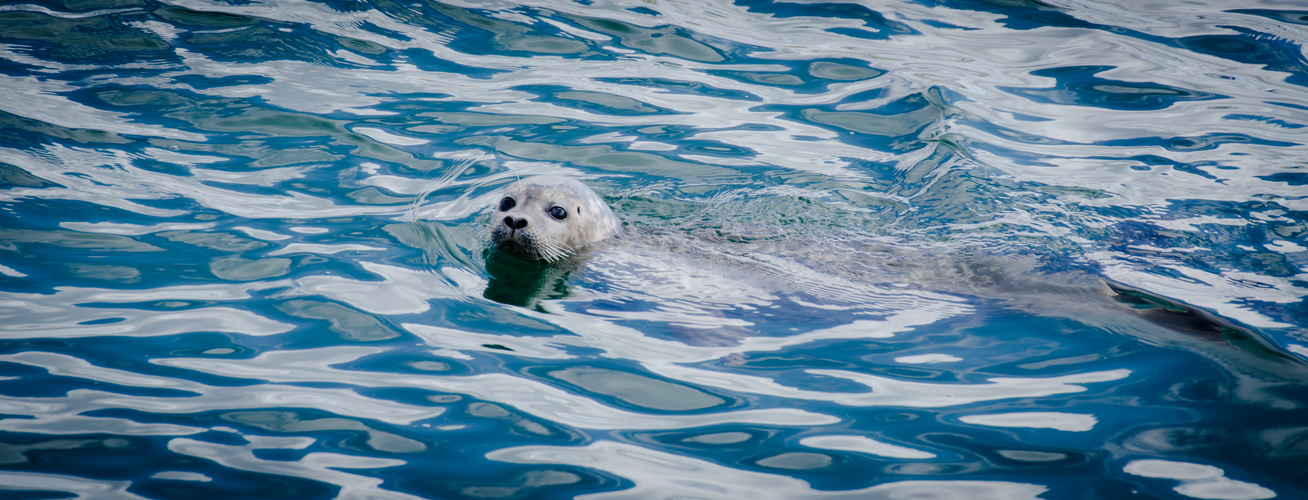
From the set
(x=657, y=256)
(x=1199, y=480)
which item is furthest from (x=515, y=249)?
(x=1199, y=480)

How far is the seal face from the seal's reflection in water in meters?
0.07

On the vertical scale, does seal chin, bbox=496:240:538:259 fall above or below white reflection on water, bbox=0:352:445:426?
above

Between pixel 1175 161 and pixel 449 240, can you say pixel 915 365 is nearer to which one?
pixel 449 240

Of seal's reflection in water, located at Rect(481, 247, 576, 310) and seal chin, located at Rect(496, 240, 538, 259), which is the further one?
seal chin, located at Rect(496, 240, 538, 259)

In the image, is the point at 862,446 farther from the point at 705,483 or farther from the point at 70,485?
the point at 70,485

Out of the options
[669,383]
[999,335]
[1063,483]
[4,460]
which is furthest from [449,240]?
[1063,483]

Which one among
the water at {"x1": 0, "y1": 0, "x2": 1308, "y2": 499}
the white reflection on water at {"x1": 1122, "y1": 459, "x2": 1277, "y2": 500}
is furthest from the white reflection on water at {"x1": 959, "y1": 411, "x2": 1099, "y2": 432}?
the white reflection on water at {"x1": 1122, "y1": 459, "x2": 1277, "y2": 500}

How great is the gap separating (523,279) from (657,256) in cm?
72

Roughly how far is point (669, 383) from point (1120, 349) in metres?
1.93

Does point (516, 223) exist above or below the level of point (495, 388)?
above

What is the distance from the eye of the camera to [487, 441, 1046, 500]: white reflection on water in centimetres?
267

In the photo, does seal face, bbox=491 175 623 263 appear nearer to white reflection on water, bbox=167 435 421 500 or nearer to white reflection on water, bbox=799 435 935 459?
white reflection on water, bbox=167 435 421 500

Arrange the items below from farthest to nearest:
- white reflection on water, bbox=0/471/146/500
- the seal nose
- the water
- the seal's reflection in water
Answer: the seal nose, the seal's reflection in water, the water, white reflection on water, bbox=0/471/146/500

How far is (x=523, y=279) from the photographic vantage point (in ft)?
14.6
